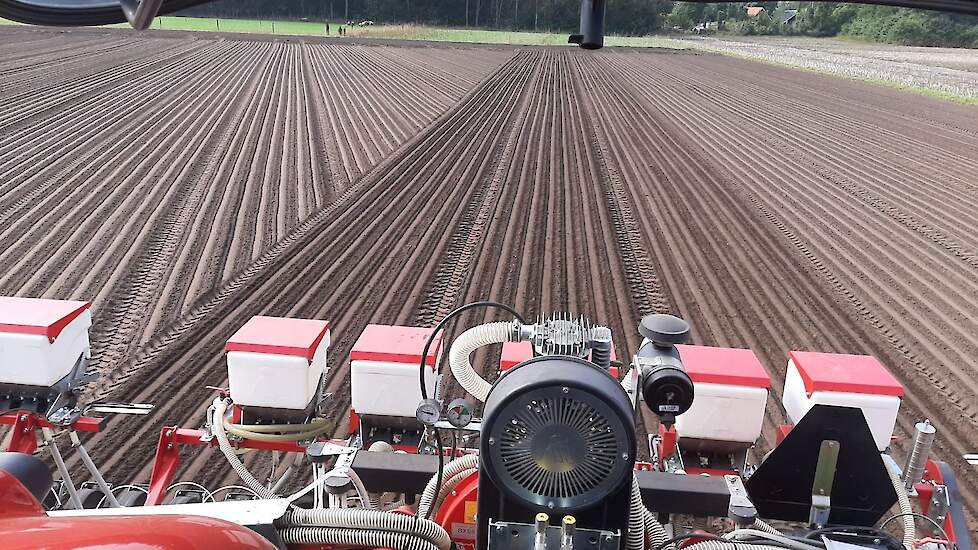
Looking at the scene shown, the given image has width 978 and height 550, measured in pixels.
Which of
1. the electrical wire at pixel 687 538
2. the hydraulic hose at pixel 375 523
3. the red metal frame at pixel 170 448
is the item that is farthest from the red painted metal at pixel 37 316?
the electrical wire at pixel 687 538

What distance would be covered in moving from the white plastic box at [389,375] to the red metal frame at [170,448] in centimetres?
33

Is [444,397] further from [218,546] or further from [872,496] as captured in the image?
[218,546]

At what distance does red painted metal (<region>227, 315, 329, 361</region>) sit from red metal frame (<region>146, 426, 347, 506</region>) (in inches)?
14.7

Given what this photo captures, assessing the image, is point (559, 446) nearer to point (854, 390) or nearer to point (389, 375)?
point (389, 375)

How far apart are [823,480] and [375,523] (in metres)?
1.33

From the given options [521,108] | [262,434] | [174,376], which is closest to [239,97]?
[521,108]

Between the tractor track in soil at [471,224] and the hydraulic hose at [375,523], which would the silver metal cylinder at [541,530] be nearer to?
the hydraulic hose at [375,523]

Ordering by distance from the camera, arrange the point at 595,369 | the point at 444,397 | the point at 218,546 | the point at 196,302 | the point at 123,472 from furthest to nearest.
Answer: the point at 196,302 → the point at 444,397 → the point at 123,472 → the point at 595,369 → the point at 218,546

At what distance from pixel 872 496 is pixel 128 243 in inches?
286

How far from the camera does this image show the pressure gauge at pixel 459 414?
6.10 feet

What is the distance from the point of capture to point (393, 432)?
2930mm

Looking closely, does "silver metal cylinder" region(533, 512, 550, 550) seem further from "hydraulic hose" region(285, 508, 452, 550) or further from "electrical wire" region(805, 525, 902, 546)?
"electrical wire" region(805, 525, 902, 546)

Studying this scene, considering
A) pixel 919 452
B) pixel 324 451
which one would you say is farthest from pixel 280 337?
pixel 919 452

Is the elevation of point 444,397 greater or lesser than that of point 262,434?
lesser
